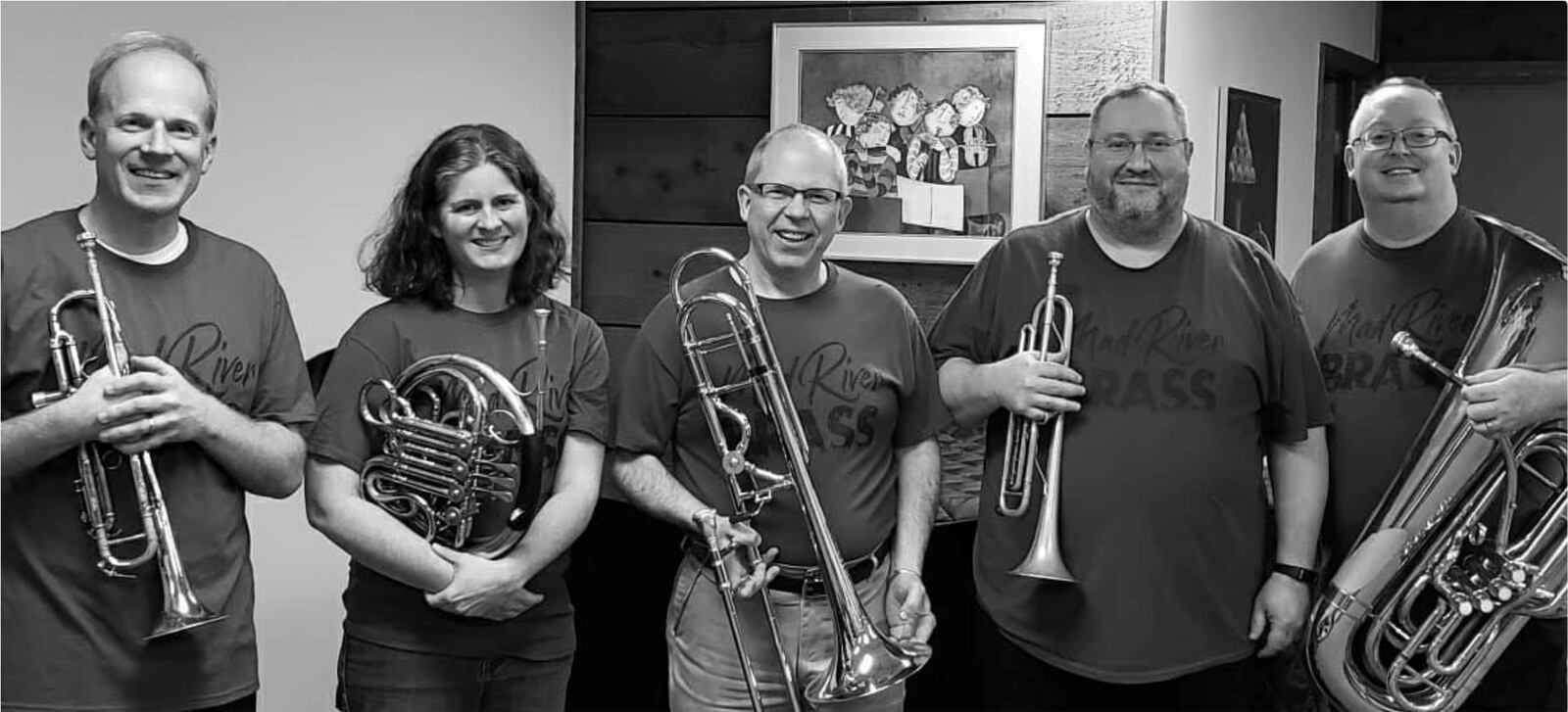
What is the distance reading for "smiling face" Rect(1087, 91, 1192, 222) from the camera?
8.46ft

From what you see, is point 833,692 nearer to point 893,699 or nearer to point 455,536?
point 893,699

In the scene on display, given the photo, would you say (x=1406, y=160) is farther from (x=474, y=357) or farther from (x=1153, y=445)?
(x=474, y=357)

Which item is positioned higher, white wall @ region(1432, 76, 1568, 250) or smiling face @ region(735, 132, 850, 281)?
white wall @ region(1432, 76, 1568, 250)

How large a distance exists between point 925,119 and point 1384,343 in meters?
1.92

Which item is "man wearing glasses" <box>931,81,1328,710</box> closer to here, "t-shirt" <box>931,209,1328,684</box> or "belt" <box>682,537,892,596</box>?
"t-shirt" <box>931,209,1328,684</box>

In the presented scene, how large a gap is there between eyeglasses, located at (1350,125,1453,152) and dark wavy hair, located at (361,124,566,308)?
1414 mm

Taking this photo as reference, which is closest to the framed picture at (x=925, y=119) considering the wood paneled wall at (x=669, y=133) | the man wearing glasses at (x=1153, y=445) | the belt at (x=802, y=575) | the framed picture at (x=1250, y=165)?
the wood paneled wall at (x=669, y=133)

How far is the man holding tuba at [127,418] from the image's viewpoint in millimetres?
2096

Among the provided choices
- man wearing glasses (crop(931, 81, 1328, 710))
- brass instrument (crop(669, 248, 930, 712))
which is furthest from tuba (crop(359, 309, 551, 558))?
man wearing glasses (crop(931, 81, 1328, 710))

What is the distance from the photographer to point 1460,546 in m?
2.57

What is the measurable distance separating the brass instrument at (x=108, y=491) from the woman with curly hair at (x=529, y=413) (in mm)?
285

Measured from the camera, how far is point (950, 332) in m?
2.72

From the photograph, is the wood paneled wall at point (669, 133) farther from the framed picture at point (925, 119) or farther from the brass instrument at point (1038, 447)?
the brass instrument at point (1038, 447)

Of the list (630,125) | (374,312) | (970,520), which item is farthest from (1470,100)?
(374,312)
